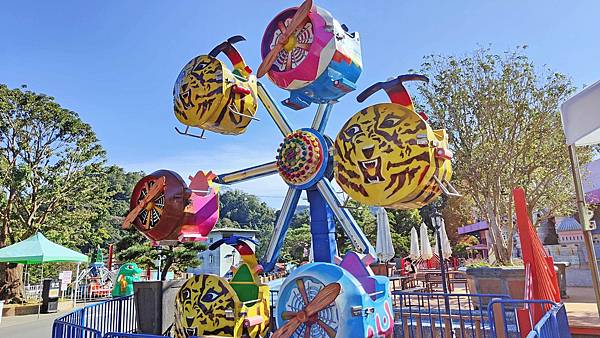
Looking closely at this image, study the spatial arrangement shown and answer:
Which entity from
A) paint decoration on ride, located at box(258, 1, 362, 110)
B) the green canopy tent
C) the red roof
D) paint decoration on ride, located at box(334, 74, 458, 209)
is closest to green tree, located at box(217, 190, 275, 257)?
the red roof

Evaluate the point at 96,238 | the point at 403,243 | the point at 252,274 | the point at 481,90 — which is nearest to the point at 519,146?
the point at 481,90

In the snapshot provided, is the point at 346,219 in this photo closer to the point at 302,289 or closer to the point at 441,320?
the point at 302,289

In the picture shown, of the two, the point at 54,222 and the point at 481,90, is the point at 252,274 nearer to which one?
the point at 481,90

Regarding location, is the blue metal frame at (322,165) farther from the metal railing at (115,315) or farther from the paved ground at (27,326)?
the paved ground at (27,326)

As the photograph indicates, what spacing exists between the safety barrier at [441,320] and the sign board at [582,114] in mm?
1355

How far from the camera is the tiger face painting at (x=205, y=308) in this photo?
4098 mm

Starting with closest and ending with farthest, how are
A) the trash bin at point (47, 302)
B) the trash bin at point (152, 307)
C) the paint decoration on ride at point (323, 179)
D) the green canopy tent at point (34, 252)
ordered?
the paint decoration on ride at point (323, 179) → the trash bin at point (152, 307) → the green canopy tent at point (34, 252) → the trash bin at point (47, 302)

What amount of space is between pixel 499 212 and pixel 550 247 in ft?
29.6

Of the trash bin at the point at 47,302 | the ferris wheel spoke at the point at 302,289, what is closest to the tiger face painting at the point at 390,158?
the ferris wheel spoke at the point at 302,289

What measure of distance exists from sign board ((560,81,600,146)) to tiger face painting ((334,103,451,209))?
0.90 m

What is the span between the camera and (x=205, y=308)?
4199mm

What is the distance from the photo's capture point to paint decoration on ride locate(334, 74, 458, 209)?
317cm

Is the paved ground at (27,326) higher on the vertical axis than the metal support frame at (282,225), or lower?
lower

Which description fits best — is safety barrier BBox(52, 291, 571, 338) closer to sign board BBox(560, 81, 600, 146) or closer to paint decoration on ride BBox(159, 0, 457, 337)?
paint decoration on ride BBox(159, 0, 457, 337)
